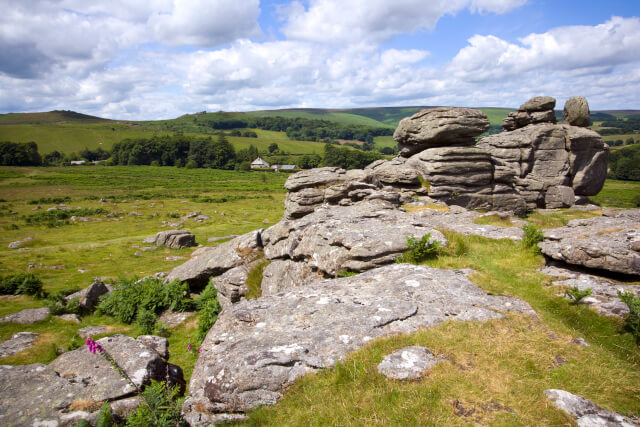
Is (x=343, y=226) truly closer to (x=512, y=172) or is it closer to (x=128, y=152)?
(x=512, y=172)

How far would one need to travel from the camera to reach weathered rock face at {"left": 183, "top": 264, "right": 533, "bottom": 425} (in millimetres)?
7867

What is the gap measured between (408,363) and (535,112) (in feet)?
142

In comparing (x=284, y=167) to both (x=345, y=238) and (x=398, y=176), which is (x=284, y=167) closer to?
(x=398, y=176)

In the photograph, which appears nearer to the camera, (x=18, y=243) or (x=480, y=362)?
(x=480, y=362)

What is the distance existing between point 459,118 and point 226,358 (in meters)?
31.3

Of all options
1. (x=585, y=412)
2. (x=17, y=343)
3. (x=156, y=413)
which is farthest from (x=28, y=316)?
(x=585, y=412)

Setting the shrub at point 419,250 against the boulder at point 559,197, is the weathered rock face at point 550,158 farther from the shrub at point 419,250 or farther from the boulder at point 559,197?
the shrub at point 419,250

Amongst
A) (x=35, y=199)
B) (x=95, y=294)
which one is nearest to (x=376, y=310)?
(x=95, y=294)

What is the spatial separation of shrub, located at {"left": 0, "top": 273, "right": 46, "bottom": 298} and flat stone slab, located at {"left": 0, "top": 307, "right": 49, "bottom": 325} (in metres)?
4.88

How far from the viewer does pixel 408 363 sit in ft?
24.5

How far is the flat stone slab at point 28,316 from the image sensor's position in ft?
66.8

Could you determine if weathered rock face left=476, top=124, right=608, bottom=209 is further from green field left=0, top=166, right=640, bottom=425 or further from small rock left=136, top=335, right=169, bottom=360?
small rock left=136, top=335, right=169, bottom=360

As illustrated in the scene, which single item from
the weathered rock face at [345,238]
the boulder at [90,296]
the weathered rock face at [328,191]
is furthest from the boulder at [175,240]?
the weathered rock face at [345,238]

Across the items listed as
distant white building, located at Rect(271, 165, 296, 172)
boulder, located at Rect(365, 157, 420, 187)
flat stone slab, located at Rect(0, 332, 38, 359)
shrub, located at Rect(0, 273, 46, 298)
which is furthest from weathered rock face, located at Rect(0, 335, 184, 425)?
distant white building, located at Rect(271, 165, 296, 172)
